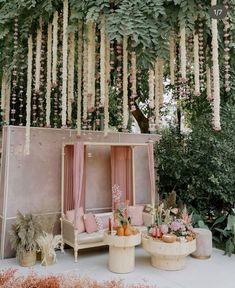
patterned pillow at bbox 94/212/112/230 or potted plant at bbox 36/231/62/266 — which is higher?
patterned pillow at bbox 94/212/112/230

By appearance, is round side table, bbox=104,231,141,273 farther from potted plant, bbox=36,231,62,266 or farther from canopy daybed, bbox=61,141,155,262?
potted plant, bbox=36,231,62,266

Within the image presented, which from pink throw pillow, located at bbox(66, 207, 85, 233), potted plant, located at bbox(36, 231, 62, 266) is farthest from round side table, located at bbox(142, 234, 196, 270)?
potted plant, located at bbox(36, 231, 62, 266)

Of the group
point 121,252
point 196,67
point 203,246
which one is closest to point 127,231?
point 121,252

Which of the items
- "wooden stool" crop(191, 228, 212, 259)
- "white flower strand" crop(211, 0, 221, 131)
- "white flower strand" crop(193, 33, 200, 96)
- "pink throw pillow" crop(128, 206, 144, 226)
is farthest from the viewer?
"pink throw pillow" crop(128, 206, 144, 226)

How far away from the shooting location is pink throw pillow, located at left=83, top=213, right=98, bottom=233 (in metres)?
5.60

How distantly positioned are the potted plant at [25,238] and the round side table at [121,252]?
1234 mm

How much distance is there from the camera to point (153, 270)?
4656 mm

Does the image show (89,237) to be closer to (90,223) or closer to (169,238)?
(90,223)

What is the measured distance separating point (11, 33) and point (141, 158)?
13.3ft

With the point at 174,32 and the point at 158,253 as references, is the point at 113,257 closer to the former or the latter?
the point at 158,253

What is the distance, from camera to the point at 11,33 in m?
3.87

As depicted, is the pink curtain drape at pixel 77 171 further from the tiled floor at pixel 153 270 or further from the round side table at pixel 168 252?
the round side table at pixel 168 252

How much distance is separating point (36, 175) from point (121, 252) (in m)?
2.15

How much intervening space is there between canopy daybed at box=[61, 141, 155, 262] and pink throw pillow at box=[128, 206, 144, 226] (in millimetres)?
182
